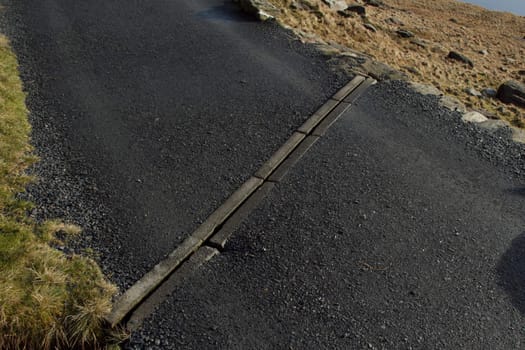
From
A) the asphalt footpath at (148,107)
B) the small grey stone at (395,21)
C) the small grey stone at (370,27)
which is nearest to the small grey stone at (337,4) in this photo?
the small grey stone at (370,27)

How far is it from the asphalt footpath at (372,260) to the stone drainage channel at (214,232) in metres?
0.11

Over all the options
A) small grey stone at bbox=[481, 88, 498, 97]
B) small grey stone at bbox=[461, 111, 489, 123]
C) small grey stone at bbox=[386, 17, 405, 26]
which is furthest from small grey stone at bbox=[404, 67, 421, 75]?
small grey stone at bbox=[386, 17, 405, 26]

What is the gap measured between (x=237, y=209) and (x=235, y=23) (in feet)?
21.3

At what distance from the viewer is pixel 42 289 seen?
525 centimetres

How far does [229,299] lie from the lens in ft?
18.0

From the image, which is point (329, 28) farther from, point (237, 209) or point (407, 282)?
point (407, 282)

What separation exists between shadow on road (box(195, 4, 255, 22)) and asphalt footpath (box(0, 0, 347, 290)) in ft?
0.14

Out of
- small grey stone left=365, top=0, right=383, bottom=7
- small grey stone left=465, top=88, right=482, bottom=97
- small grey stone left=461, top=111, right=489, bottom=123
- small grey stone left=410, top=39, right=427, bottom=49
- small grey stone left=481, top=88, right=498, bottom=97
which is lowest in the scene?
small grey stone left=365, top=0, right=383, bottom=7

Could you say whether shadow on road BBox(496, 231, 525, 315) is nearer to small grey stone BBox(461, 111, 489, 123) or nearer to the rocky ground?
small grey stone BBox(461, 111, 489, 123)

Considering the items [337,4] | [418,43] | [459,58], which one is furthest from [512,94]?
[337,4]

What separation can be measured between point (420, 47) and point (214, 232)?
32.5 ft

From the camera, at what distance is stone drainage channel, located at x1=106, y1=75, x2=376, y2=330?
5.36 meters

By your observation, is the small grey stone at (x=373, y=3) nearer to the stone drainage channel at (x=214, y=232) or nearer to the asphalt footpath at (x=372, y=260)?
the stone drainage channel at (x=214, y=232)

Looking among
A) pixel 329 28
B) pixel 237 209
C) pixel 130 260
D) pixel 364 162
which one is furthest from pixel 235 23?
pixel 130 260
